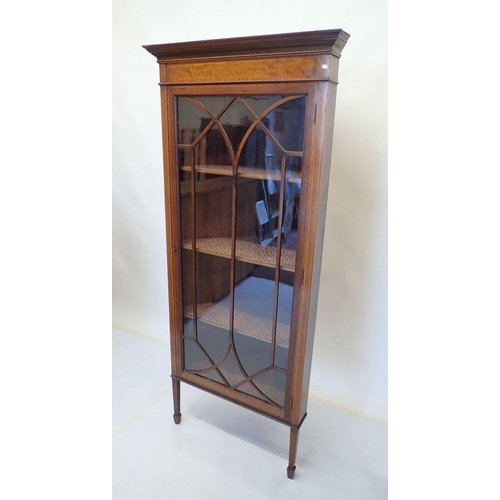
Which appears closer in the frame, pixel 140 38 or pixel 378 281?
pixel 378 281

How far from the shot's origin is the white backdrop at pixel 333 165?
1386mm

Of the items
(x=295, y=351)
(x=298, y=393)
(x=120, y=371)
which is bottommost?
(x=120, y=371)

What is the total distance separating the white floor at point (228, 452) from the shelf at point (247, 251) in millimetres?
801

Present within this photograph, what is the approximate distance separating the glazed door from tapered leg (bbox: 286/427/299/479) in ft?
0.36

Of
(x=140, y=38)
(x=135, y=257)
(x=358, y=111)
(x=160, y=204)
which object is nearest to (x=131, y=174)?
(x=160, y=204)

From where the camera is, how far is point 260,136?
117cm

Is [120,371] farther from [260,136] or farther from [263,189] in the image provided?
[260,136]

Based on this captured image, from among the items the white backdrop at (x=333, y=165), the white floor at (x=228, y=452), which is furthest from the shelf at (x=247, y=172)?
the white floor at (x=228, y=452)

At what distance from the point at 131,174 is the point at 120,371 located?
104cm

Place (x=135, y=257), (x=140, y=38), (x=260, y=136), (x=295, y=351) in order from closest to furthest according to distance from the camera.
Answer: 1. (x=260, y=136)
2. (x=295, y=351)
3. (x=140, y=38)
4. (x=135, y=257)

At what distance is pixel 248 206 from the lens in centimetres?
129
